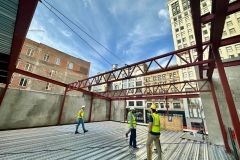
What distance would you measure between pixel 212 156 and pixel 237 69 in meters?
5.73

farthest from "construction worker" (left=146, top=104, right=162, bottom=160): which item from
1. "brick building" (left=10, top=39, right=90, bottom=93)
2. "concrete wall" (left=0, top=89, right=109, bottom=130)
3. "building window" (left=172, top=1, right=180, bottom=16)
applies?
"building window" (left=172, top=1, right=180, bottom=16)

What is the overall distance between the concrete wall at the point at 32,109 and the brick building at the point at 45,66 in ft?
42.9

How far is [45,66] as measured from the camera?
2423 cm

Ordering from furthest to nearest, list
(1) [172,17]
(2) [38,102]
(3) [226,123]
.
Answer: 1. (1) [172,17]
2. (2) [38,102]
3. (3) [226,123]

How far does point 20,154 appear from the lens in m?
4.36

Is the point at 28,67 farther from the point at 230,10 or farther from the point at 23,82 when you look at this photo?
the point at 230,10

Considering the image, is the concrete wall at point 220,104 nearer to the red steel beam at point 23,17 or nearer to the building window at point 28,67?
the red steel beam at point 23,17

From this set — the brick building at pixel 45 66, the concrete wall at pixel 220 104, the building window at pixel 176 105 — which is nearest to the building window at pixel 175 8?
the building window at pixel 176 105

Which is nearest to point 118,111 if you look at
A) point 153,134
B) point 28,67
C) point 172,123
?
point 172,123

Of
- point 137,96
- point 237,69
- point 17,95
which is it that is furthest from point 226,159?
point 17,95

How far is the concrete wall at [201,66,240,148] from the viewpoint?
7.02m

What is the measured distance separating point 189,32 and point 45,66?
4327 centimetres

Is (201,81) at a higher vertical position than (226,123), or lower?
higher

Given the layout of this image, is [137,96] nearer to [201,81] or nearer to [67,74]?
[201,81]
